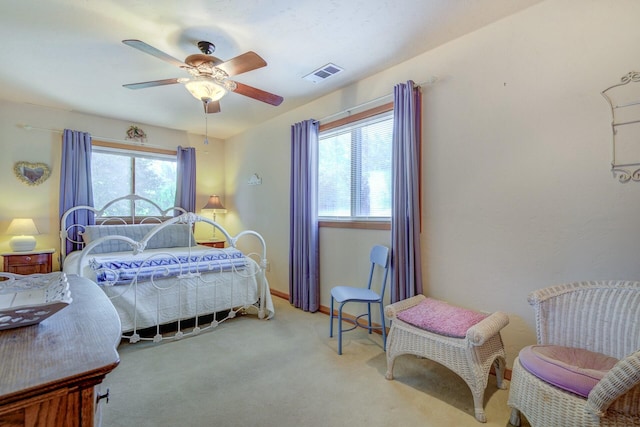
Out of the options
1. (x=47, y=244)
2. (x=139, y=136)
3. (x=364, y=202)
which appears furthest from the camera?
(x=139, y=136)

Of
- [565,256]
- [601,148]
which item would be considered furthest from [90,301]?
[601,148]

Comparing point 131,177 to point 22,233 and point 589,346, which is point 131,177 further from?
point 589,346

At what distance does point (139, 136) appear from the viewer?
482 centimetres

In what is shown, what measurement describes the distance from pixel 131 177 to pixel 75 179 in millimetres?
730

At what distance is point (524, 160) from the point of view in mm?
2156

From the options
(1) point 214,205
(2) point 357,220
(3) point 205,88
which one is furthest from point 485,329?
(1) point 214,205

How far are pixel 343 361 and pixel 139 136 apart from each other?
451cm

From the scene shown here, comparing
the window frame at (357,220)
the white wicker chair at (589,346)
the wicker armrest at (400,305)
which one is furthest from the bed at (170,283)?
the white wicker chair at (589,346)

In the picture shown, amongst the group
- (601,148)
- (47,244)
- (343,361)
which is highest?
(601,148)

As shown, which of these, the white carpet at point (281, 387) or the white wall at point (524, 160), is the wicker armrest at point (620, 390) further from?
the white wall at point (524, 160)

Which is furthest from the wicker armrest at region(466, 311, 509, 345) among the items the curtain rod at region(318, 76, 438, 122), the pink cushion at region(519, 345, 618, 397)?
the curtain rod at region(318, 76, 438, 122)

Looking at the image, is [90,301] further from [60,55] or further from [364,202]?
[60,55]

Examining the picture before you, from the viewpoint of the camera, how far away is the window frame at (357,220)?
3.05 meters

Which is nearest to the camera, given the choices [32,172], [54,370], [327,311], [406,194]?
[54,370]
